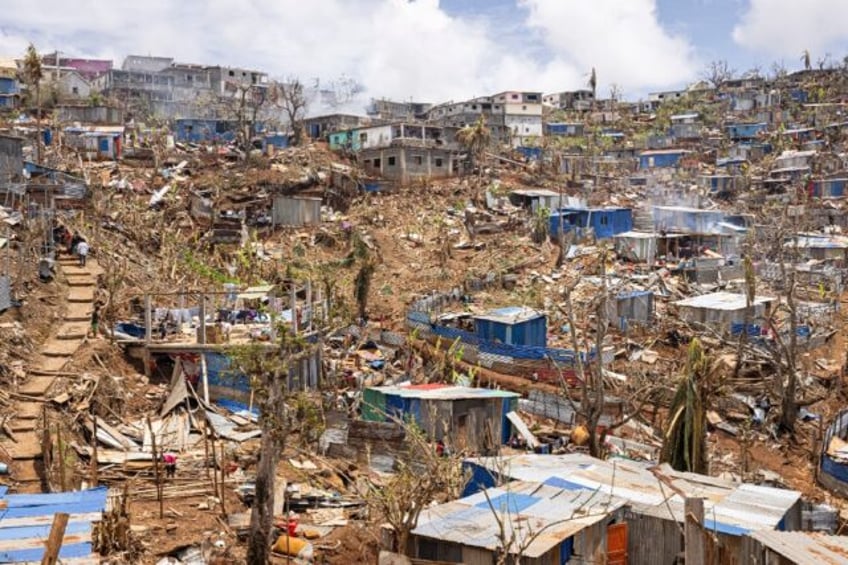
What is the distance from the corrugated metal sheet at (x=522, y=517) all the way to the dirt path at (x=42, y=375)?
653 cm

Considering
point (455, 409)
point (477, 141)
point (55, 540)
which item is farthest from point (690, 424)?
point (477, 141)

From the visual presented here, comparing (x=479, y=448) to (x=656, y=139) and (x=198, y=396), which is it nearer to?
(x=198, y=396)

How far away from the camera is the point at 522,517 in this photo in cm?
849

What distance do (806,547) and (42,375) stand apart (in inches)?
532

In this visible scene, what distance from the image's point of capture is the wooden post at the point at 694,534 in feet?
23.9

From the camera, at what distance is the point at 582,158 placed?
180 ft

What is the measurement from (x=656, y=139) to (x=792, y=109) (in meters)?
12.4

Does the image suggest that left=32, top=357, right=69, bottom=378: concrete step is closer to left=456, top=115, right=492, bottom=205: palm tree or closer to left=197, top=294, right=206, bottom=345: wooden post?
left=197, top=294, right=206, bottom=345: wooden post

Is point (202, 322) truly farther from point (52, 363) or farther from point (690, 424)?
point (690, 424)

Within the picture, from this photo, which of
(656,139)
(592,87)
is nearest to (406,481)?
(656,139)

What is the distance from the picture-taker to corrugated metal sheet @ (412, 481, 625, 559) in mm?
7836

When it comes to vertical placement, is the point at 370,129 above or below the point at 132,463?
above

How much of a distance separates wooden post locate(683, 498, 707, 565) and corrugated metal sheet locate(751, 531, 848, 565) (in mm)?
503

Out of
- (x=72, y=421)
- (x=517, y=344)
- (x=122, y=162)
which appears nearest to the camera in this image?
(x=72, y=421)
